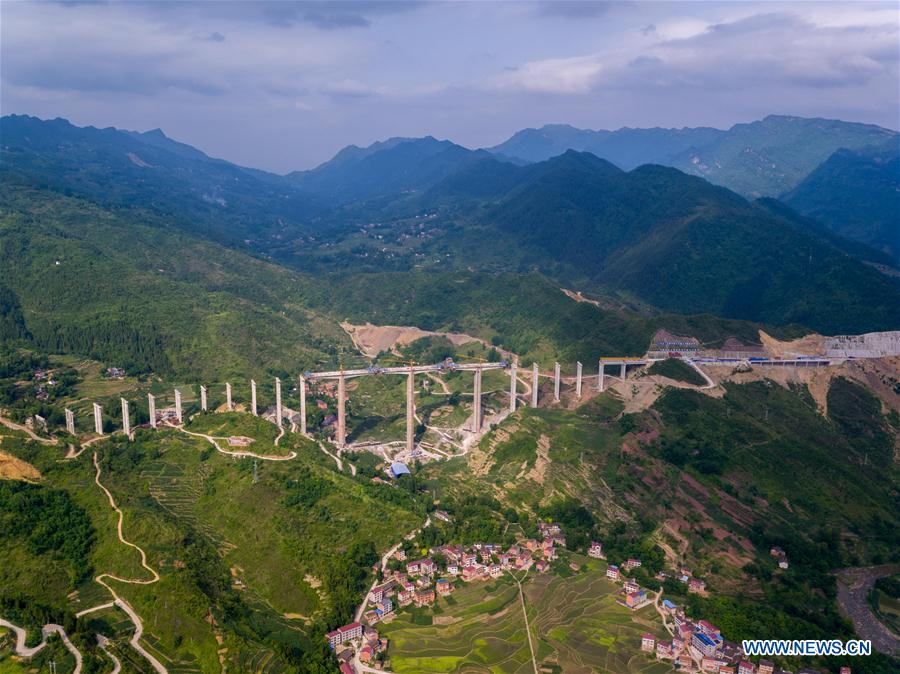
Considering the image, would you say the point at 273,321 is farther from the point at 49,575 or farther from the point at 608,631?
the point at 608,631

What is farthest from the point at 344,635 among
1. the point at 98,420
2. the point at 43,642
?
the point at 98,420

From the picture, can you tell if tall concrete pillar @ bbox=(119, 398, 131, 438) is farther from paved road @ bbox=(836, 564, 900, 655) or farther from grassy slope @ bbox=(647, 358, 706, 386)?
paved road @ bbox=(836, 564, 900, 655)

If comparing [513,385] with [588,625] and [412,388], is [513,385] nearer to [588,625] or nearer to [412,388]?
[412,388]

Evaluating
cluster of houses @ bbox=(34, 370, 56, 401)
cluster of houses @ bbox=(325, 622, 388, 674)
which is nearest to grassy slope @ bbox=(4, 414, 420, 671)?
cluster of houses @ bbox=(325, 622, 388, 674)

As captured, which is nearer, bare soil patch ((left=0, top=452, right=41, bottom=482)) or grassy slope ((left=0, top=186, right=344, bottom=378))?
bare soil patch ((left=0, top=452, right=41, bottom=482))

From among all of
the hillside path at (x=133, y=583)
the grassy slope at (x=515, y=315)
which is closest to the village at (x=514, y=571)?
the hillside path at (x=133, y=583)

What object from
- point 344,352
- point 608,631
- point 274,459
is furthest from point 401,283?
point 608,631

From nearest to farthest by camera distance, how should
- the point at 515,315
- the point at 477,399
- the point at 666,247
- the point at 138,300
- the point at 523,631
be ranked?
the point at 523,631 → the point at 477,399 → the point at 138,300 → the point at 515,315 → the point at 666,247
